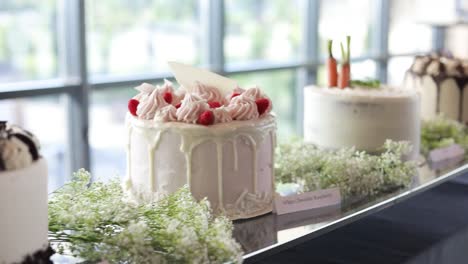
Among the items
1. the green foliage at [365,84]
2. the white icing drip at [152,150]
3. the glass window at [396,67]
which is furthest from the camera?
the glass window at [396,67]

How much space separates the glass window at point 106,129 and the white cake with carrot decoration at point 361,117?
1431mm

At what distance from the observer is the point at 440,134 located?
248cm

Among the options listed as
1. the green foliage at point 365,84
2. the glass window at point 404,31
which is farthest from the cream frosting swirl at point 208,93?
the glass window at point 404,31

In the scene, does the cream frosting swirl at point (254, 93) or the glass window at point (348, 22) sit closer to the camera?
the cream frosting swirl at point (254, 93)

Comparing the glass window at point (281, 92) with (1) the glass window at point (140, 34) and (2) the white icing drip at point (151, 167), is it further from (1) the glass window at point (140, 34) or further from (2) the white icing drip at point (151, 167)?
(2) the white icing drip at point (151, 167)

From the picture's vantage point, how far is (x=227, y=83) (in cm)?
175

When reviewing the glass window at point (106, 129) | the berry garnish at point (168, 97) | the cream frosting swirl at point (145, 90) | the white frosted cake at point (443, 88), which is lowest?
the glass window at point (106, 129)

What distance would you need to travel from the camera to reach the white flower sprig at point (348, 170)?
6.14 ft

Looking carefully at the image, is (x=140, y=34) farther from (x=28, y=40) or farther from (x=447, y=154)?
(x=447, y=154)

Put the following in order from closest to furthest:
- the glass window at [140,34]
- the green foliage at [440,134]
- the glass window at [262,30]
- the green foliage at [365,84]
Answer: the green foliage at [365,84] < the green foliage at [440,134] < the glass window at [140,34] < the glass window at [262,30]

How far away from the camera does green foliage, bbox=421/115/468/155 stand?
7.93 feet

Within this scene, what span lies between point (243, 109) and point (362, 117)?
586 mm

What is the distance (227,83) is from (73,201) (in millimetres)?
518

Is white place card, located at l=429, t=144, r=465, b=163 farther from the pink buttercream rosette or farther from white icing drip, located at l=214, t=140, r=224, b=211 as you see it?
white icing drip, located at l=214, t=140, r=224, b=211
